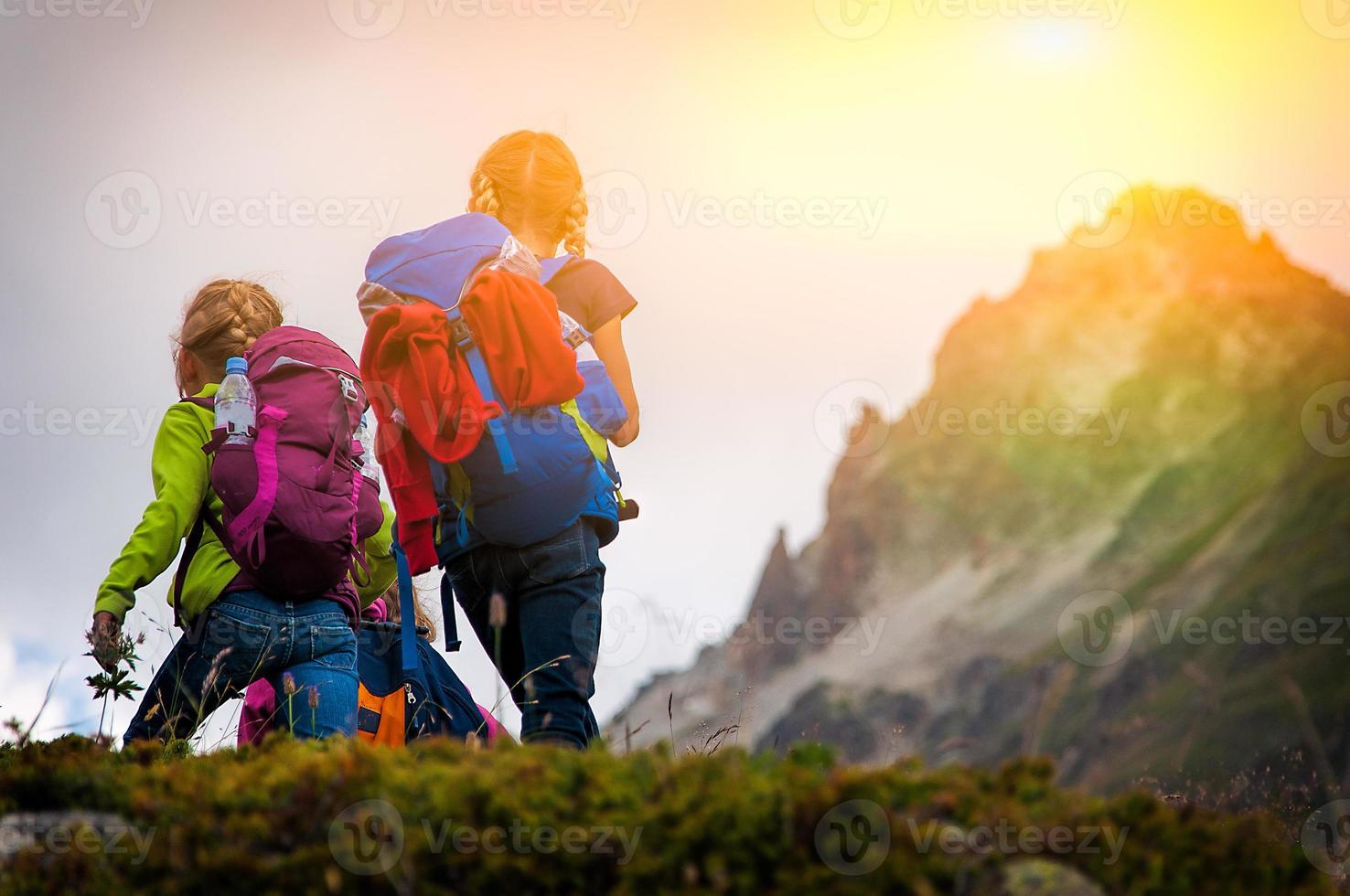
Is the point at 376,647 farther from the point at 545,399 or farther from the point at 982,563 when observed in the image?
the point at 982,563

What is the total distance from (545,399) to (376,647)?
4.39 feet

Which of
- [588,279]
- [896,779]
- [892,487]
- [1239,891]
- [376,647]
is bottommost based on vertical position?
[1239,891]

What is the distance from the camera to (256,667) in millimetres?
4695

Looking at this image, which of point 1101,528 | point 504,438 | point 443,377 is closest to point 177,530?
point 443,377

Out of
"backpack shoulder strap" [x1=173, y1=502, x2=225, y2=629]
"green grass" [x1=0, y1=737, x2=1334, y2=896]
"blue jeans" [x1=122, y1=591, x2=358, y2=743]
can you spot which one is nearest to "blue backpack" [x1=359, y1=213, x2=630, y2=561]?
"blue jeans" [x1=122, y1=591, x2=358, y2=743]

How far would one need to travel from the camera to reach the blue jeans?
15.4ft

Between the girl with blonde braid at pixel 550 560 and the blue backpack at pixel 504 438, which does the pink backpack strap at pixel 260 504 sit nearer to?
the blue backpack at pixel 504 438

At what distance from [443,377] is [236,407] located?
710 millimetres

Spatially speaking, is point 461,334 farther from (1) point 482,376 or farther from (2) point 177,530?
(2) point 177,530

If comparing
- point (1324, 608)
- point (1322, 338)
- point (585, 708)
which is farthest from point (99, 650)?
point (1322, 338)

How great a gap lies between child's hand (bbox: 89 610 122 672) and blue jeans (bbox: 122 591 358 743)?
26 cm

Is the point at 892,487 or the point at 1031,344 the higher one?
the point at 1031,344

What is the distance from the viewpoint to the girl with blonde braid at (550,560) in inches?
188

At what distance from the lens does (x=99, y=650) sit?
14.7 ft
